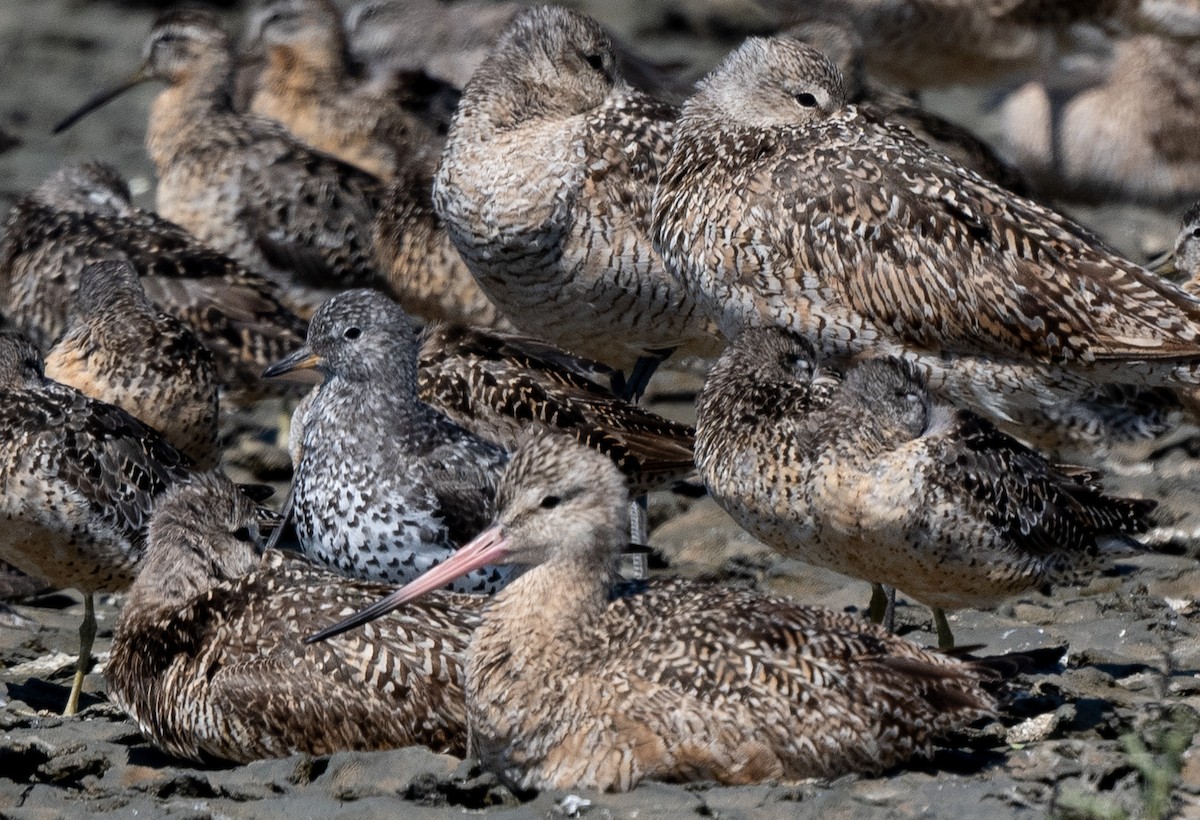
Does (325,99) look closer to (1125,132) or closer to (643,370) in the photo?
(1125,132)

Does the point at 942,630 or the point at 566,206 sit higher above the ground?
the point at 566,206

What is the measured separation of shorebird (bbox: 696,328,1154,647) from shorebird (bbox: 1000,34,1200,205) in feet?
17.2

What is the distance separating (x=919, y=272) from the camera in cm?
622

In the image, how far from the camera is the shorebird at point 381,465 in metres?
6.05

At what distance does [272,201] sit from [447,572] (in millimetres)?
4909

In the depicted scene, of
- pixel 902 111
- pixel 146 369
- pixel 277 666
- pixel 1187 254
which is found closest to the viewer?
pixel 277 666

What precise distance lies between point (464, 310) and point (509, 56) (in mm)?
1243

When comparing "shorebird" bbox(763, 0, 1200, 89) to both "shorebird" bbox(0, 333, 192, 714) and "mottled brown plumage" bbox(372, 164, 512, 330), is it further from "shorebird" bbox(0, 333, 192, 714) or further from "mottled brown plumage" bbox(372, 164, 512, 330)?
"shorebird" bbox(0, 333, 192, 714)

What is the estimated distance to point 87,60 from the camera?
1467cm

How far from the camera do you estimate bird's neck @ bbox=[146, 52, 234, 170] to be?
10.4 meters

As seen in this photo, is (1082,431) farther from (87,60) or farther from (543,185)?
(87,60)

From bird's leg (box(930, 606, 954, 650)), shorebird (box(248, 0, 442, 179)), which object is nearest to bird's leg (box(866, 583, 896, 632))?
bird's leg (box(930, 606, 954, 650))

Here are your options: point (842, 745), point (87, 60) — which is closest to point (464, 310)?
point (842, 745)

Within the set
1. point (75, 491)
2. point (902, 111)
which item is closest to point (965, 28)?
point (902, 111)
